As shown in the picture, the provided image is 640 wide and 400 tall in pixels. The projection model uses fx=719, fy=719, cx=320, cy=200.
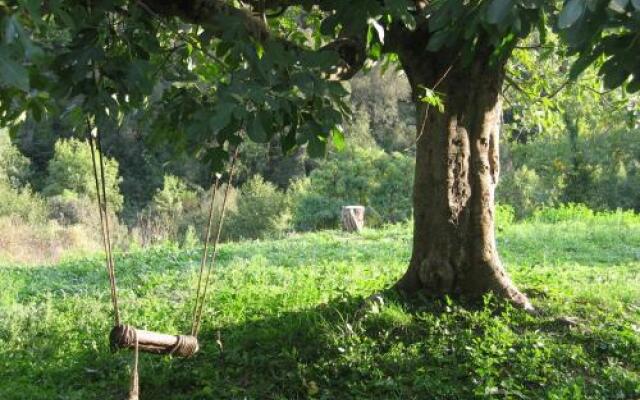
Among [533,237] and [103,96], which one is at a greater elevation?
[103,96]

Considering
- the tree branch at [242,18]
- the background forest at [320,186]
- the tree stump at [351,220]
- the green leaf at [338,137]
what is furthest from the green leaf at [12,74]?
the tree stump at [351,220]

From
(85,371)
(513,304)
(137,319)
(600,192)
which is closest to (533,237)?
(513,304)

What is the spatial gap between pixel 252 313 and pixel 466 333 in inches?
62.7

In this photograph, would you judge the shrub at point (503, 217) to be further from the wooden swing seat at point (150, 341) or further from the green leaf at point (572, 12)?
the green leaf at point (572, 12)

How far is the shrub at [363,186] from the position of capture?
58.4 ft

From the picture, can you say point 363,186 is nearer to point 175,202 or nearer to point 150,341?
point 175,202

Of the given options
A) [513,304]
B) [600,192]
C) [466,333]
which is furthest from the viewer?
[600,192]

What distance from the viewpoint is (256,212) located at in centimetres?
2023

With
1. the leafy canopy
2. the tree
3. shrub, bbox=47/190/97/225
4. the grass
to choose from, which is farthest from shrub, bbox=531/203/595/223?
shrub, bbox=47/190/97/225

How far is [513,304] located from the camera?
447cm

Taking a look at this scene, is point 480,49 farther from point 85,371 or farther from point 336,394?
point 85,371

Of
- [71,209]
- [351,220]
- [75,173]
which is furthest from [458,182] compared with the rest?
[75,173]

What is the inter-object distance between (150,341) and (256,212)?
1725 centimetres

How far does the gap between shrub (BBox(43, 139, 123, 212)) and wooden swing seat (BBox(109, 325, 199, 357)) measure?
19.7 m
